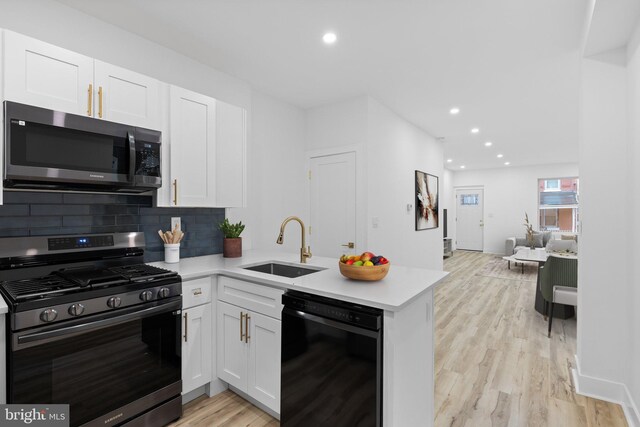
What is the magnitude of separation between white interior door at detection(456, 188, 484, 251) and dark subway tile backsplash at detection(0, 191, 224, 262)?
9430 millimetres

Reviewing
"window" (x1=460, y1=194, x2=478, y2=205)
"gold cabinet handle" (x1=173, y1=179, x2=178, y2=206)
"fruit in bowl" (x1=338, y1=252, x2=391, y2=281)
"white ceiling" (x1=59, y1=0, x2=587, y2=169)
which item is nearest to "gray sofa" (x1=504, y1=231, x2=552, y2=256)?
"window" (x1=460, y1=194, x2=478, y2=205)

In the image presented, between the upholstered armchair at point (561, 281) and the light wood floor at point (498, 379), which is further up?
the upholstered armchair at point (561, 281)

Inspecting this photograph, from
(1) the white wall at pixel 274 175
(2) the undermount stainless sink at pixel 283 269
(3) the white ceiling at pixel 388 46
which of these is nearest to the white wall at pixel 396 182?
(3) the white ceiling at pixel 388 46

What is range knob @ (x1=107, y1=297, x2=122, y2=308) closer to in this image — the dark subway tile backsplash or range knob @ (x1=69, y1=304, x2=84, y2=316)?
range knob @ (x1=69, y1=304, x2=84, y2=316)

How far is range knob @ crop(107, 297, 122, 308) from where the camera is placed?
1.66 metres

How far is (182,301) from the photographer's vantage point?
200cm

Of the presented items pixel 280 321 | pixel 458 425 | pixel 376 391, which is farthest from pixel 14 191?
pixel 458 425

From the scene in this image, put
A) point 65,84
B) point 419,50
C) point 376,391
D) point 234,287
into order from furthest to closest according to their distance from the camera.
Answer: point 419,50 → point 234,287 → point 65,84 → point 376,391

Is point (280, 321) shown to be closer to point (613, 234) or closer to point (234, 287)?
point (234, 287)

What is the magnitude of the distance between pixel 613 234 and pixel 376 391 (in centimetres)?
201

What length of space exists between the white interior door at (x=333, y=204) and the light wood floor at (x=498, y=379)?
150 centimetres

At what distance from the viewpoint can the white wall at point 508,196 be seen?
9070 mm

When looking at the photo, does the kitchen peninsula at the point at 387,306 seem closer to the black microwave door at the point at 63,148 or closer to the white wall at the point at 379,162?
the black microwave door at the point at 63,148

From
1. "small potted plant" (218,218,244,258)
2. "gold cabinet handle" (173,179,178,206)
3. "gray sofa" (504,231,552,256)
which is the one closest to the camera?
"gold cabinet handle" (173,179,178,206)
